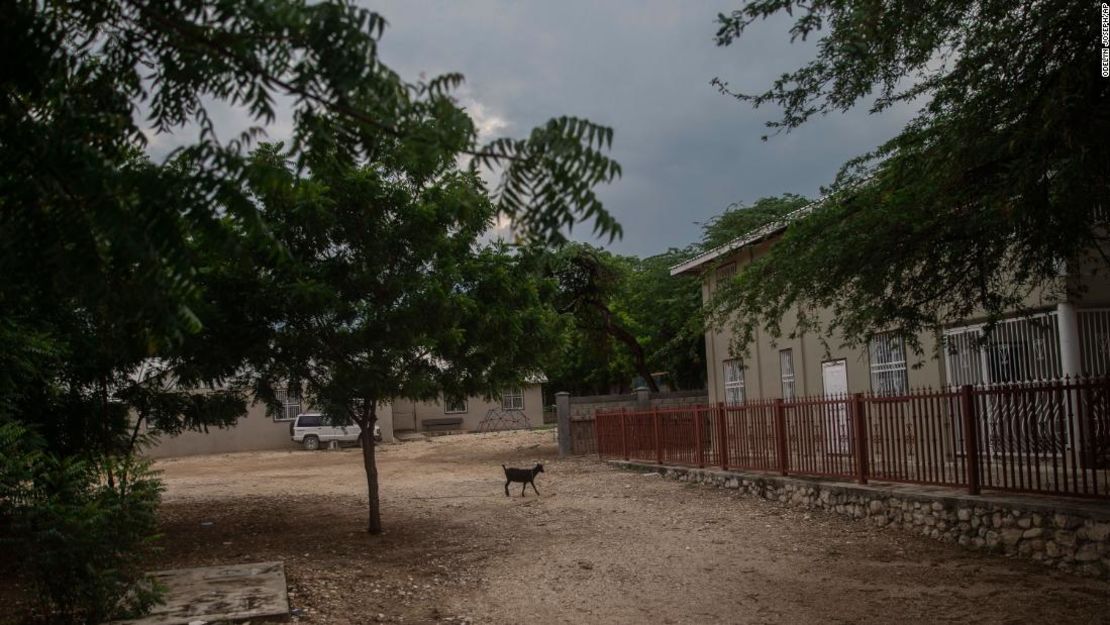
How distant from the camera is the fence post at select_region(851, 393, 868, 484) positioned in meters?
12.2

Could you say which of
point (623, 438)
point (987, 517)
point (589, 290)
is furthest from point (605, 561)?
point (589, 290)

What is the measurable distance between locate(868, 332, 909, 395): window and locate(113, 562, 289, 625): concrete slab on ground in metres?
11.5

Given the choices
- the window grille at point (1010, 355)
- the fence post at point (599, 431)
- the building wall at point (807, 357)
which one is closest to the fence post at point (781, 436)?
the building wall at point (807, 357)

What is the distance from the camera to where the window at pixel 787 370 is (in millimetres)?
20156

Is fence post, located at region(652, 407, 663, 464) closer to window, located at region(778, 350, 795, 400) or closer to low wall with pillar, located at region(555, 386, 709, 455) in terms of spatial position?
window, located at region(778, 350, 795, 400)

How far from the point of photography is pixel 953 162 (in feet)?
28.1

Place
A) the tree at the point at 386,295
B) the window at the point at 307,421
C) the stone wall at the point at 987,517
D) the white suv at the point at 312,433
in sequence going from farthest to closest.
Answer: the window at the point at 307,421 → the white suv at the point at 312,433 → the tree at the point at 386,295 → the stone wall at the point at 987,517

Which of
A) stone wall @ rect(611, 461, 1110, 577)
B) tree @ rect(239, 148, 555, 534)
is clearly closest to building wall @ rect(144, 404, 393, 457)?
tree @ rect(239, 148, 555, 534)

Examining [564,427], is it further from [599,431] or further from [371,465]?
[371,465]

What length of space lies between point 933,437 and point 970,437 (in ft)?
2.41

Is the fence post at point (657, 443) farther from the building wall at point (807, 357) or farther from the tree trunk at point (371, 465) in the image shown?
the tree trunk at point (371, 465)

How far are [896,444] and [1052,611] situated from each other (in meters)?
4.44

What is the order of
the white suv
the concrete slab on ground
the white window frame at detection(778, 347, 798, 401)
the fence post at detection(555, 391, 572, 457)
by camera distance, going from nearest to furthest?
the concrete slab on ground, the white window frame at detection(778, 347, 798, 401), the fence post at detection(555, 391, 572, 457), the white suv

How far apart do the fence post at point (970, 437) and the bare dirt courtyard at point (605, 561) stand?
2.75ft
